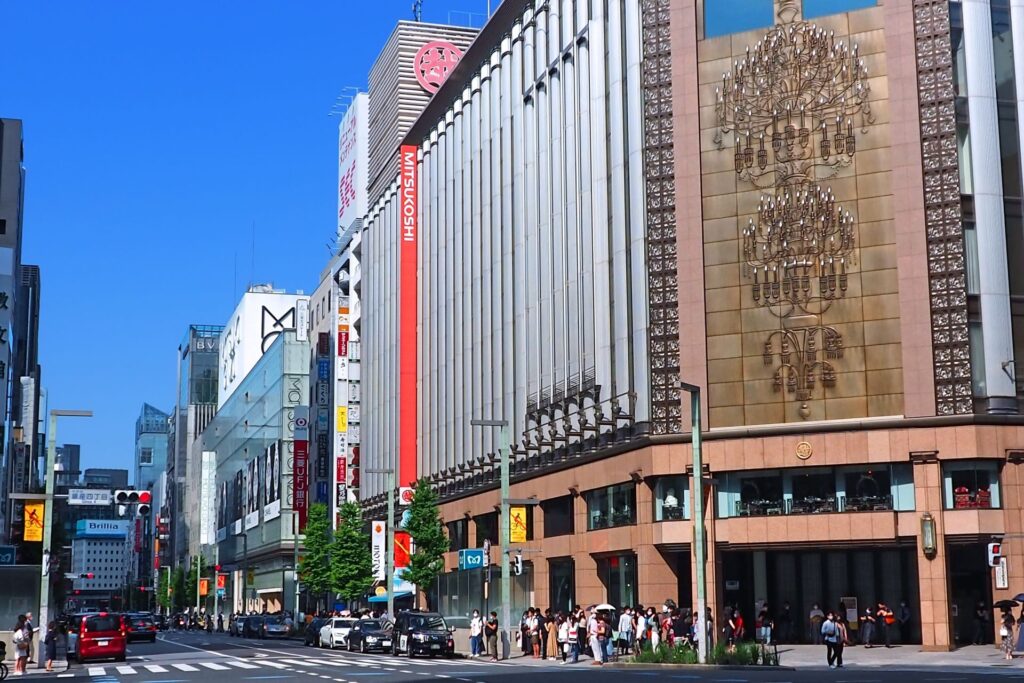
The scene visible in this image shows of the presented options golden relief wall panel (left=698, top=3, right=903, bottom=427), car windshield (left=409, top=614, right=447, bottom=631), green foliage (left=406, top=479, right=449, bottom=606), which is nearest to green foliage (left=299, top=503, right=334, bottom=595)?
green foliage (left=406, top=479, right=449, bottom=606)

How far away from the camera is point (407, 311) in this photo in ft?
282

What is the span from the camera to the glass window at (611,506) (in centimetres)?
5366

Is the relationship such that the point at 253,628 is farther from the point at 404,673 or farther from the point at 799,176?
the point at 404,673

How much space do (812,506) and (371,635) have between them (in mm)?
19666

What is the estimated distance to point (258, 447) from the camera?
13912 centimetres

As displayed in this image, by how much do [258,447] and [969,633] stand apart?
101 metres

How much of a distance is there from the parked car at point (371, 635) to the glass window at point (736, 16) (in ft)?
92.3

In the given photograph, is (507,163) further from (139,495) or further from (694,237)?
(139,495)

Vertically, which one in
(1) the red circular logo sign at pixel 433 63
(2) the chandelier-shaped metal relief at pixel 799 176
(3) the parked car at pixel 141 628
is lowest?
(3) the parked car at pixel 141 628

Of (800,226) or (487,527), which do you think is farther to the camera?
(487,527)

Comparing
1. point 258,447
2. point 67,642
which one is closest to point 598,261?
point 67,642

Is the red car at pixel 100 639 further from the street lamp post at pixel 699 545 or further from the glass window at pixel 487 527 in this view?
the street lamp post at pixel 699 545

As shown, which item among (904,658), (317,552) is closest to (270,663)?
(904,658)

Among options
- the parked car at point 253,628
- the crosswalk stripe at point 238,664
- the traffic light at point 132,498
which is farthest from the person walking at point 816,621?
the parked car at point 253,628
